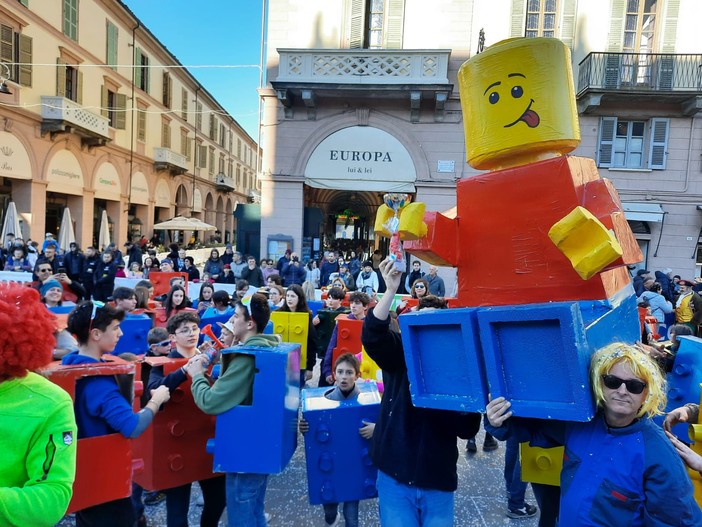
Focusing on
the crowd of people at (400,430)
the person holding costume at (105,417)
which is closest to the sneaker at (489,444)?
the crowd of people at (400,430)

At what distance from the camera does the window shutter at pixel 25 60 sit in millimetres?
15812

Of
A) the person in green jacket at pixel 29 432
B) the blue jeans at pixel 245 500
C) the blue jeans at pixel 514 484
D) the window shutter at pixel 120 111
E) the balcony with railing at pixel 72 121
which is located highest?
the window shutter at pixel 120 111

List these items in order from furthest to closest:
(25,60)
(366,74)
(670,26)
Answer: (25,60)
(670,26)
(366,74)

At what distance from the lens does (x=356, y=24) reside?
12.5 metres

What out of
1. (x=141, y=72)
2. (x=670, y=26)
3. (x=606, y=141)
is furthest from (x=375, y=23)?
(x=141, y=72)

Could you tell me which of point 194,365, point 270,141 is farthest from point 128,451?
point 270,141

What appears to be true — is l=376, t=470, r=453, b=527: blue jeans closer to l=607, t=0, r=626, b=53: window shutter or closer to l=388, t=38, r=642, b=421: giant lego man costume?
l=388, t=38, r=642, b=421: giant lego man costume

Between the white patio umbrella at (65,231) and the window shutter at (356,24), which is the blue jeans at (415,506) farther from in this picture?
the white patio umbrella at (65,231)

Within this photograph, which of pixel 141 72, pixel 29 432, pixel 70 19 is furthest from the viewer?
pixel 141 72

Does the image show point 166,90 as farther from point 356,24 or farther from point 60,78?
point 356,24

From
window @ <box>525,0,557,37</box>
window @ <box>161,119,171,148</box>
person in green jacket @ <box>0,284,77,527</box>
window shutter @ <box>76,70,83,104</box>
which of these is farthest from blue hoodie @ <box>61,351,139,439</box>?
window @ <box>161,119,171,148</box>

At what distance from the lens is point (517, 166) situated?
2.07 meters

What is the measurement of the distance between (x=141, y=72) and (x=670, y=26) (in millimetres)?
24448

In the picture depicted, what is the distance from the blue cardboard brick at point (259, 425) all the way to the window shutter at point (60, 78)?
20463mm
